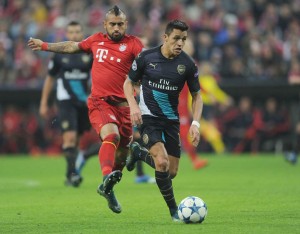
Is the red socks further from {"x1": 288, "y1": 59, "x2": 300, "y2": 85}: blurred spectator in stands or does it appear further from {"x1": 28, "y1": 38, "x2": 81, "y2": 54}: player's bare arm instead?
{"x1": 288, "y1": 59, "x2": 300, "y2": 85}: blurred spectator in stands

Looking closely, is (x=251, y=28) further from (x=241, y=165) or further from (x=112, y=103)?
(x=112, y=103)

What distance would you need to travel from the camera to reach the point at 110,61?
36.9 ft

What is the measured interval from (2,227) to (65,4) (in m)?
19.3

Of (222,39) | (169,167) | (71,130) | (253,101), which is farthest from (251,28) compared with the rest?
(169,167)

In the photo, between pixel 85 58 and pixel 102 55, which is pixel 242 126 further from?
pixel 102 55

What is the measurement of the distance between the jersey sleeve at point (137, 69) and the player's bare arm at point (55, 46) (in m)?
1.24

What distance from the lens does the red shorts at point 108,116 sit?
36.4 feet

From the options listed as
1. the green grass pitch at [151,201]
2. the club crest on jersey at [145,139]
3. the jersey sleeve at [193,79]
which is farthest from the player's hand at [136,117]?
the green grass pitch at [151,201]

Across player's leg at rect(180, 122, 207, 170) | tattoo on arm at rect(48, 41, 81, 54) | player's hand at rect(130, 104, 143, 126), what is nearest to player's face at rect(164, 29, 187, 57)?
player's hand at rect(130, 104, 143, 126)

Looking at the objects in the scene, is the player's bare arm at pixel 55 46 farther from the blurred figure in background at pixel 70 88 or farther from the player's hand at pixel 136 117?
the blurred figure in background at pixel 70 88

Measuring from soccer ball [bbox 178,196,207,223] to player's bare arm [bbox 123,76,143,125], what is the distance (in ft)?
3.45

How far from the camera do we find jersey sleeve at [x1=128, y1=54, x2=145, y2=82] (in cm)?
1020

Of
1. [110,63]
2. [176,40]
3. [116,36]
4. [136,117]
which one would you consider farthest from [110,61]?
[136,117]

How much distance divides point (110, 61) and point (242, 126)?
12974 mm
